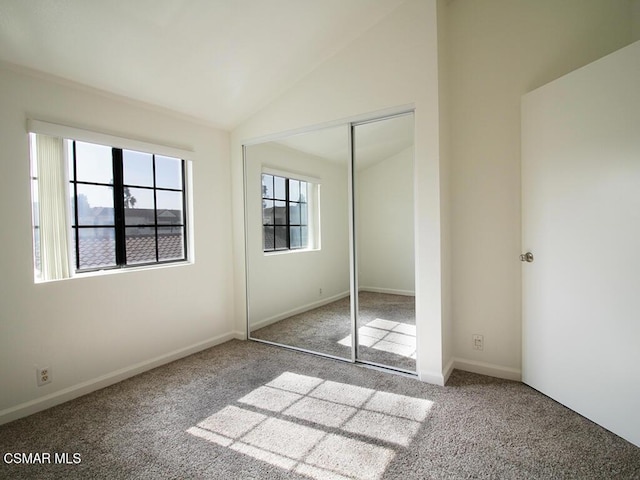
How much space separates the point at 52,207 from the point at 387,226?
8.67ft

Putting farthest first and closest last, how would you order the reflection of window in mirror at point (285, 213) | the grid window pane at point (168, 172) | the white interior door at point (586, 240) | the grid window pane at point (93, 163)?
the reflection of window in mirror at point (285, 213), the grid window pane at point (168, 172), the grid window pane at point (93, 163), the white interior door at point (586, 240)

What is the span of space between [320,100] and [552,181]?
6.62ft

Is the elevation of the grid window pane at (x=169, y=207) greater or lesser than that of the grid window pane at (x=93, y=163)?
lesser

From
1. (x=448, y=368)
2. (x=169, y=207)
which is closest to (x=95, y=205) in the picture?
(x=169, y=207)

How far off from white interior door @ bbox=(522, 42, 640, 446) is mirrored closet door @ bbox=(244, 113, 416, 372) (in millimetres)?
906

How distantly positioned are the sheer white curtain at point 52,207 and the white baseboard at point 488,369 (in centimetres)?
326

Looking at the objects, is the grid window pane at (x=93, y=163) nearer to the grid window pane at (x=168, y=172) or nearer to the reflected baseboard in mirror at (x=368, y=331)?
the grid window pane at (x=168, y=172)

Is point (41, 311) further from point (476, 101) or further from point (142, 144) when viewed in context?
point (476, 101)

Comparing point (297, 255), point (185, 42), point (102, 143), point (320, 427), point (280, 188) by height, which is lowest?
point (320, 427)

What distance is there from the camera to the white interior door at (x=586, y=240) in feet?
6.10

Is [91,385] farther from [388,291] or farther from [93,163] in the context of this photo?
[388,291]

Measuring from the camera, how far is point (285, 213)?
12.0ft

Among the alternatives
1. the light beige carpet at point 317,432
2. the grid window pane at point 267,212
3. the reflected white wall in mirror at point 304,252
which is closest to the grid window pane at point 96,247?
the light beige carpet at point 317,432

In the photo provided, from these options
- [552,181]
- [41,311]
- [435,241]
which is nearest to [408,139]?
[435,241]
